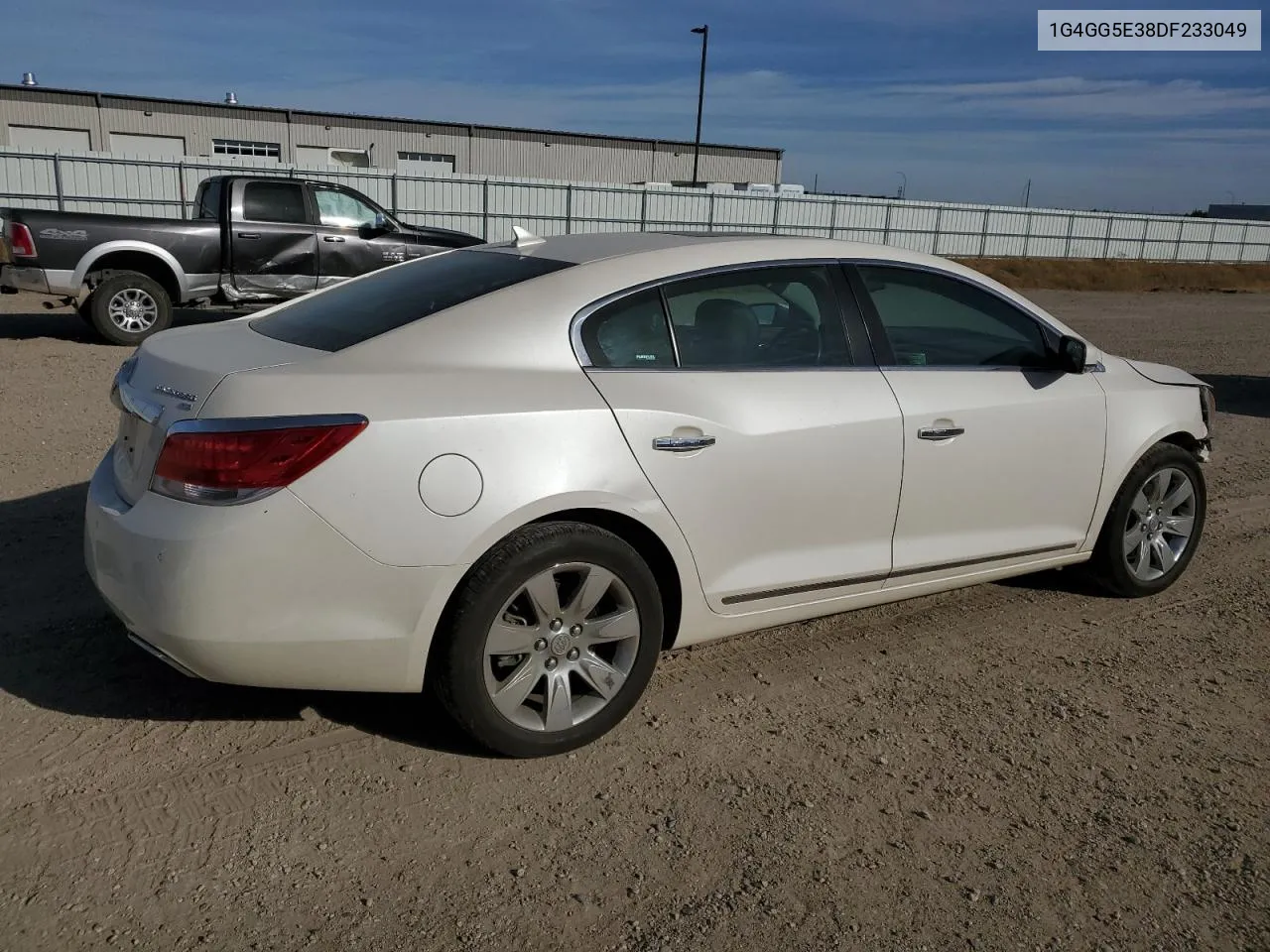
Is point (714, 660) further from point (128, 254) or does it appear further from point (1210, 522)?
point (128, 254)

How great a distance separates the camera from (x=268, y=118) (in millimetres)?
40875

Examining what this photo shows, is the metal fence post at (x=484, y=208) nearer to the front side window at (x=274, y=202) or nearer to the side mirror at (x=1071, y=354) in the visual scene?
the front side window at (x=274, y=202)

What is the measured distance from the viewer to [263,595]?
9.86 feet

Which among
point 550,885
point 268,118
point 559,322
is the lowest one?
point 550,885

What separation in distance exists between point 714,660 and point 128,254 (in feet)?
32.6

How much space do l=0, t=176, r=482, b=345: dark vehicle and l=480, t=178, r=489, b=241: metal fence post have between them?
1070 centimetres

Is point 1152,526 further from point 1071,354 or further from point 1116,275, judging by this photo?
point 1116,275

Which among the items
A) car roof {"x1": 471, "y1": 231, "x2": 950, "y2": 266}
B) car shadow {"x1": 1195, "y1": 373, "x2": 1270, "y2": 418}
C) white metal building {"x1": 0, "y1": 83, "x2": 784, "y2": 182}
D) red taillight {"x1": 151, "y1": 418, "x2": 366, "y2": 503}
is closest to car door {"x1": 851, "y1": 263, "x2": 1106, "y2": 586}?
car roof {"x1": 471, "y1": 231, "x2": 950, "y2": 266}

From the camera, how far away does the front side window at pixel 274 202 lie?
12.7 metres

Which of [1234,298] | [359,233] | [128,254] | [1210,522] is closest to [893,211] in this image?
[1234,298]

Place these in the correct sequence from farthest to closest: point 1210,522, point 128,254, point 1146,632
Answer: point 128,254 < point 1210,522 < point 1146,632

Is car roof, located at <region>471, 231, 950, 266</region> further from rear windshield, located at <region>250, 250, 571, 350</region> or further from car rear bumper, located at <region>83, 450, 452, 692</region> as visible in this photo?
car rear bumper, located at <region>83, 450, 452, 692</region>

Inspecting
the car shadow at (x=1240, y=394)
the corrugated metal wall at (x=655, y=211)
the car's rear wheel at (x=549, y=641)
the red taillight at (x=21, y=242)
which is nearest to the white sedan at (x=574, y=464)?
the car's rear wheel at (x=549, y=641)

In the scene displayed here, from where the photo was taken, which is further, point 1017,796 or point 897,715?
point 897,715
